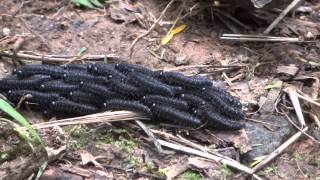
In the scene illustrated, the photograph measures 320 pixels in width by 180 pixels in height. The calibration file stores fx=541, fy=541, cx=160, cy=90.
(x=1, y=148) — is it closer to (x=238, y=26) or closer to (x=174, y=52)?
(x=174, y=52)

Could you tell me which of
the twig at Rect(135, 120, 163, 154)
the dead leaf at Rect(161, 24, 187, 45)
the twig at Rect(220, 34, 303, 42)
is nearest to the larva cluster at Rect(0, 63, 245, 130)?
the twig at Rect(135, 120, 163, 154)

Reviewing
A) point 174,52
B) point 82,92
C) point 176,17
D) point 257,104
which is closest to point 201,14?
point 176,17

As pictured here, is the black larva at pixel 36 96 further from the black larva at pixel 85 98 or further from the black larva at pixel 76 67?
the black larva at pixel 76 67

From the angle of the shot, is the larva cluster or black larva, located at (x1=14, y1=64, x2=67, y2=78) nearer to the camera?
the larva cluster

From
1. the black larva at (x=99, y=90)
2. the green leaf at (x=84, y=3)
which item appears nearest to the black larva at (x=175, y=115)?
the black larva at (x=99, y=90)

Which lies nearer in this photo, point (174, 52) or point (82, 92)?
point (82, 92)

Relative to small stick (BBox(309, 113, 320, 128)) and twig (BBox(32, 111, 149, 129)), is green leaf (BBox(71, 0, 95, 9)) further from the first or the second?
small stick (BBox(309, 113, 320, 128))

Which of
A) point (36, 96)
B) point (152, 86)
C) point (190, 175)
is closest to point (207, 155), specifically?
point (190, 175)
